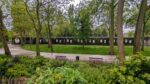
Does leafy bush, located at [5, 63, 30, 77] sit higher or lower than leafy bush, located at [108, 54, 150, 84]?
lower

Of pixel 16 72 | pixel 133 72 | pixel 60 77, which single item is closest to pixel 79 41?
pixel 16 72

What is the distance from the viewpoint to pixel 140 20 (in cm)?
1969

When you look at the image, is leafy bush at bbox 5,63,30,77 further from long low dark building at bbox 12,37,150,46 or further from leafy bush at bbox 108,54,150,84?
long low dark building at bbox 12,37,150,46

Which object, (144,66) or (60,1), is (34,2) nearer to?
(60,1)

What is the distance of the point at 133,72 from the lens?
22.4ft

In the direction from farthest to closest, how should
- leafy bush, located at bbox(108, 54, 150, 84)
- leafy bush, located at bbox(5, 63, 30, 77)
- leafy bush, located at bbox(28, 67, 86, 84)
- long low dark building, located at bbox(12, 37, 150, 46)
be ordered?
long low dark building, located at bbox(12, 37, 150, 46) < leafy bush, located at bbox(5, 63, 30, 77) < leafy bush, located at bbox(108, 54, 150, 84) < leafy bush, located at bbox(28, 67, 86, 84)

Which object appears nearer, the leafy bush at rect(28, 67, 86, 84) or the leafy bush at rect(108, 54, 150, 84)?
the leafy bush at rect(28, 67, 86, 84)

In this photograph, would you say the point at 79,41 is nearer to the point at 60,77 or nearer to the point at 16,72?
the point at 16,72

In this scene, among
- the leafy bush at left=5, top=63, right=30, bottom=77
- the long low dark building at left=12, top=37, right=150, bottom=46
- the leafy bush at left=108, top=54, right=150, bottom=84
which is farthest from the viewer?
the long low dark building at left=12, top=37, right=150, bottom=46

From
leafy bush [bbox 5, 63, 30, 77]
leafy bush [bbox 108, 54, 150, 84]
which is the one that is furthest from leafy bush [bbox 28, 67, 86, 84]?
leafy bush [bbox 5, 63, 30, 77]

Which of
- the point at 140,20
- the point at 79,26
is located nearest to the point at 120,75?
the point at 140,20

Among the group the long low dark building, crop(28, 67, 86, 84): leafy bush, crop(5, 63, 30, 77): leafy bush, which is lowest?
the long low dark building

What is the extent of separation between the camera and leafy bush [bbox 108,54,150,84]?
6.59 meters

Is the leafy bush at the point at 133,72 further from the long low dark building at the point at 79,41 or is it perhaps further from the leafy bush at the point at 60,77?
the long low dark building at the point at 79,41
